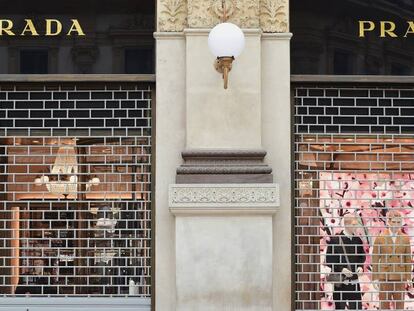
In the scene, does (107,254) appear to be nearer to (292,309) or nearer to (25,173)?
(25,173)

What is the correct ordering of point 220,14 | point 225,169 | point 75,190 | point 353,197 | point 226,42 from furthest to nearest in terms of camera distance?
point 353,197 < point 75,190 < point 220,14 < point 225,169 < point 226,42

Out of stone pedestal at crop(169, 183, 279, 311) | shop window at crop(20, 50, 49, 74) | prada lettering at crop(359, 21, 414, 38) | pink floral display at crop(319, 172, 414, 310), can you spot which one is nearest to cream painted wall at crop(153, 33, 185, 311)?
stone pedestal at crop(169, 183, 279, 311)

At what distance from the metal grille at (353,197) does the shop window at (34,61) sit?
10.1ft

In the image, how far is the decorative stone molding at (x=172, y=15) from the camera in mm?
9500

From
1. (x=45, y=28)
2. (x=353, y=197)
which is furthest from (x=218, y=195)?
(x=45, y=28)

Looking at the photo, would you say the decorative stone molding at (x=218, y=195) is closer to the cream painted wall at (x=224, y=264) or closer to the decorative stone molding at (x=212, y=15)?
the cream painted wall at (x=224, y=264)

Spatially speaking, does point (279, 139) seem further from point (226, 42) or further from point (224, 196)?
point (226, 42)

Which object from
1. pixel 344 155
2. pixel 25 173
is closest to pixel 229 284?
pixel 344 155

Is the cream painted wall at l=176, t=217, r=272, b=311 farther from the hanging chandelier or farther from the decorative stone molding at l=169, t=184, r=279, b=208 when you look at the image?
the hanging chandelier

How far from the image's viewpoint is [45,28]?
9727 millimetres

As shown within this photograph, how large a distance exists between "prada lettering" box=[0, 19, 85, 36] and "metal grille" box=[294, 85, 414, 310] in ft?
9.18

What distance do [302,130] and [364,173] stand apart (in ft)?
3.06

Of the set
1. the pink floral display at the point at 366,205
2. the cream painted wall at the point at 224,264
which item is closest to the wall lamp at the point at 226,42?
the cream painted wall at the point at 224,264

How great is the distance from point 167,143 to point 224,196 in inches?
38.6
